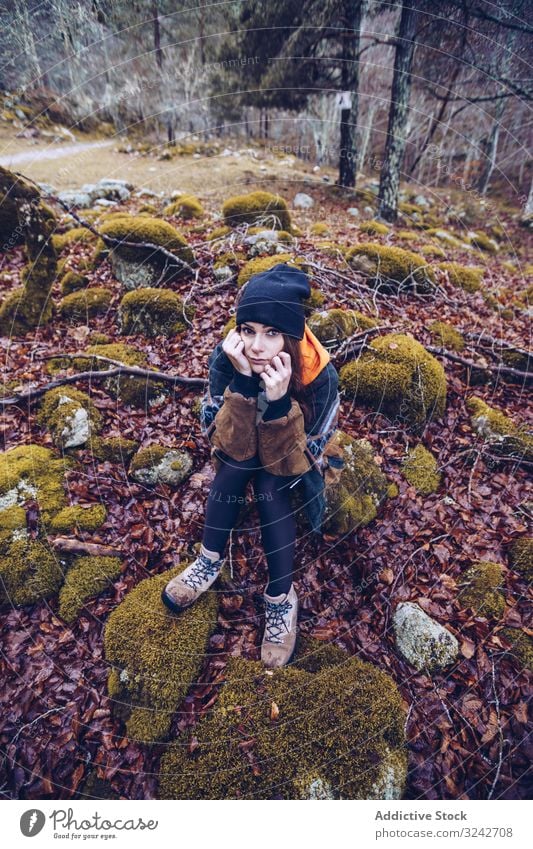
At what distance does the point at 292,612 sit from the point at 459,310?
217 inches

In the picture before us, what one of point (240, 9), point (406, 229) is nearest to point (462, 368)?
point (240, 9)

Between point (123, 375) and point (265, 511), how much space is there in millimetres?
2890

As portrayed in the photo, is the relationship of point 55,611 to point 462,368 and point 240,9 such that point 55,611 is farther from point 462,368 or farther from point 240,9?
point 240,9

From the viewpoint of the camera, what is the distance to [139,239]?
5957mm

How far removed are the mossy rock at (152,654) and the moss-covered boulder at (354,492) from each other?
4.37ft

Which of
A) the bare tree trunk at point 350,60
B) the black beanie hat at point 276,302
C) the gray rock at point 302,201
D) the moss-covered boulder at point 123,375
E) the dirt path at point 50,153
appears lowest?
the moss-covered boulder at point 123,375

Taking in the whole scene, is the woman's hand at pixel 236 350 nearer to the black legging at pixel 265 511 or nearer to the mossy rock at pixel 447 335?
the black legging at pixel 265 511

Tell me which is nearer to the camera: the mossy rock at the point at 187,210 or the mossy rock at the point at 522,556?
the mossy rock at the point at 522,556

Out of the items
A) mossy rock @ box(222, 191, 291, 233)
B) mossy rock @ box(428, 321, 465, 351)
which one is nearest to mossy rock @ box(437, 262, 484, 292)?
mossy rock @ box(428, 321, 465, 351)

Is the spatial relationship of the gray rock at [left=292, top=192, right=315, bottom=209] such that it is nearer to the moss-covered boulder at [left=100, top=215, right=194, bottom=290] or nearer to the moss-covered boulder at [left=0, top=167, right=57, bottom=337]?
the moss-covered boulder at [left=100, top=215, right=194, bottom=290]

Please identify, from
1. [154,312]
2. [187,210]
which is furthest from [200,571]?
[187,210]

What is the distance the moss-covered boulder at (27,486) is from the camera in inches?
130

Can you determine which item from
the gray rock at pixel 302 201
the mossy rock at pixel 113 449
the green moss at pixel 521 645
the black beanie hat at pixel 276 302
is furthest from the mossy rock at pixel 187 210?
the green moss at pixel 521 645

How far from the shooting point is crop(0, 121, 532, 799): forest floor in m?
2.42
